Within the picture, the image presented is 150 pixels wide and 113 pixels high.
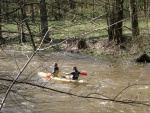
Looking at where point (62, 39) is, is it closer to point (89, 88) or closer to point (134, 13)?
point (134, 13)

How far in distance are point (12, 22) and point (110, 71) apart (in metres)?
11.8

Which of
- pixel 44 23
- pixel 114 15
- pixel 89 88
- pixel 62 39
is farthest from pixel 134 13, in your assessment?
pixel 89 88

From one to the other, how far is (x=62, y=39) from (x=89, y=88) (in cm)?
725

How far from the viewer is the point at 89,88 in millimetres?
12727

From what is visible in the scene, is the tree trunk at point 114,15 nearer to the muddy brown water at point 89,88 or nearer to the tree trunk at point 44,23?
the tree trunk at point 44,23

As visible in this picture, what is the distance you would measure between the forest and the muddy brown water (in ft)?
0.22

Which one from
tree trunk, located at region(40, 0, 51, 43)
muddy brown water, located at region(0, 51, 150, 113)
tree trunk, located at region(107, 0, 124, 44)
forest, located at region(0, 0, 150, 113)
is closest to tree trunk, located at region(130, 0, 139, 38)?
forest, located at region(0, 0, 150, 113)

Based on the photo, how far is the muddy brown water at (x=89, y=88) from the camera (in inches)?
386

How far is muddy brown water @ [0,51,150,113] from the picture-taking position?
9.81 meters

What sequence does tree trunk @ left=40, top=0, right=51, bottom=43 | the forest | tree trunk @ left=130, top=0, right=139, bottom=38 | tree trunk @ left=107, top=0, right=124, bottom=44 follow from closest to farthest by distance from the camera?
the forest, tree trunk @ left=40, top=0, right=51, bottom=43, tree trunk @ left=107, top=0, right=124, bottom=44, tree trunk @ left=130, top=0, right=139, bottom=38

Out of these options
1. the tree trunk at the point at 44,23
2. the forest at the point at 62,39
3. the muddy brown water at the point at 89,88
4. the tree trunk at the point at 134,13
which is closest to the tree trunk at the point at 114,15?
the forest at the point at 62,39

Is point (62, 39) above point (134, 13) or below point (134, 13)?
below

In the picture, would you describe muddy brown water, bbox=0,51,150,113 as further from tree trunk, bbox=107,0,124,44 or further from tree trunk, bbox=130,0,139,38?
tree trunk, bbox=130,0,139,38

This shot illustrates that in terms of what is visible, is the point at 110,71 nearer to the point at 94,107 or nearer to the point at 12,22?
the point at 94,107
